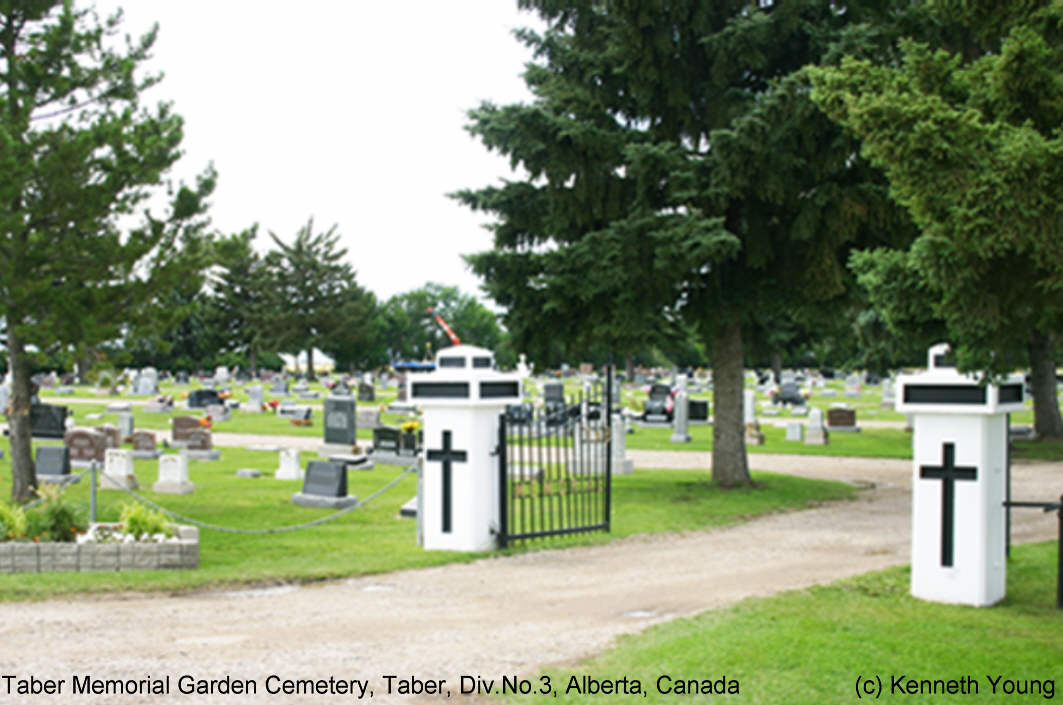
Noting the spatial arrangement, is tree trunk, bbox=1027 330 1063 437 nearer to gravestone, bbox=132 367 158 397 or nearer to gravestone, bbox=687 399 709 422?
gravestone, bbox=687 399 709 422

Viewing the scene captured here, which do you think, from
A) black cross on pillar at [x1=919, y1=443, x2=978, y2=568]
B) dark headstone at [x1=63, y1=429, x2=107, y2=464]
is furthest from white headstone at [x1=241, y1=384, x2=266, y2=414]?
black cross on pillar at [x1=919, y1=443, x2=978, y2=568]

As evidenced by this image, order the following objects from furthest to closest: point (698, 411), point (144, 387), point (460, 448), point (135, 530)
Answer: point (144, 387) < point (698, 411) < point (460, 448) < point (135, 530)

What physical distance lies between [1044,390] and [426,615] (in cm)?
2479

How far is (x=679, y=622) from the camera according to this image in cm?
792

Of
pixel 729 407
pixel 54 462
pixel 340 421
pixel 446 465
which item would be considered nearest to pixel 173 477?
pixel 54 462

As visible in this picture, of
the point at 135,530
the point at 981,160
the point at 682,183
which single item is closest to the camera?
the point at 981,160

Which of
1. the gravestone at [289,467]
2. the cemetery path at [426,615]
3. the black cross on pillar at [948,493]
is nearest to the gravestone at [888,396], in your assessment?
the gravestone at [289,467]

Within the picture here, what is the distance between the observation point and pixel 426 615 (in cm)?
841

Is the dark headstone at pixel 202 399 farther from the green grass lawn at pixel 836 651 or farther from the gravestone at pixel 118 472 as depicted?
the green grass lawn at pixel 836 651

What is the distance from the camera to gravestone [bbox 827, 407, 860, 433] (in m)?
33.4

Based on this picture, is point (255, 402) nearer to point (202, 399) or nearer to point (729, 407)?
point (202, 399)

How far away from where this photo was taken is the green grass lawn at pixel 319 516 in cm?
980

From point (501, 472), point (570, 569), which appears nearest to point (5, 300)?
point (501, 472)

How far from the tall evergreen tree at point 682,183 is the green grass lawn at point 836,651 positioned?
7641 millimetres
